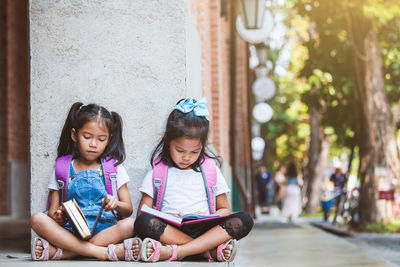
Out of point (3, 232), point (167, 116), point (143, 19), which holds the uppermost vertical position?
point (143, 19)

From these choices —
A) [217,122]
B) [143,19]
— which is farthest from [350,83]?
[143,19]

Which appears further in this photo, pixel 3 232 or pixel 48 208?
pixel 3 232

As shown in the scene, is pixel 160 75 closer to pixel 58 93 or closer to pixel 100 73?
pixel 100 73

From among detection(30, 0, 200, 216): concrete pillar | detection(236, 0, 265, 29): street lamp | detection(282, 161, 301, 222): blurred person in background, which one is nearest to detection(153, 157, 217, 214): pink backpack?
detection(30, 0, 200, 216): concrete pillar

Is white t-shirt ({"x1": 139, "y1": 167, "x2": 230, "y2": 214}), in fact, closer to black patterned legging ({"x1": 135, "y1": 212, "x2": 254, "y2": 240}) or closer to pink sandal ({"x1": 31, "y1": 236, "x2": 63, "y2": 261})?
black patterned legging ({"x1": 135, "y1": 212, "x2": 254, "y2": 240})

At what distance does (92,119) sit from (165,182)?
26.1 inches

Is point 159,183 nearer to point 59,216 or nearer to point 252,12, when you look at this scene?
point 59,216

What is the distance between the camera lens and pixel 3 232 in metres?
7.30

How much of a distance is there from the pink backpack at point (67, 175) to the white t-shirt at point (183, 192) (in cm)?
20

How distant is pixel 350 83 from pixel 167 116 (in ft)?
34.9

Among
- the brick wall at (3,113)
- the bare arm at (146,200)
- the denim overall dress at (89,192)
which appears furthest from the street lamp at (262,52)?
the denim overall dress at (89,192)

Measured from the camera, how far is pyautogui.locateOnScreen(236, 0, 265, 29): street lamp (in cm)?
972

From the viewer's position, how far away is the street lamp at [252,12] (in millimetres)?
9719

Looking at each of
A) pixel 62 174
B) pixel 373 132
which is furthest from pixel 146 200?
pixel 373 132
